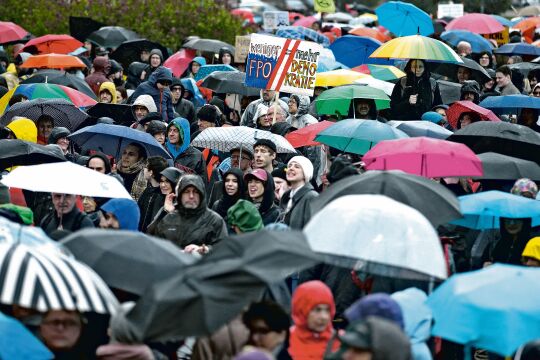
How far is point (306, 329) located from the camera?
8523 millimetres

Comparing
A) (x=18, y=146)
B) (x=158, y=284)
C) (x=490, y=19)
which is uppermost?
(x=158, y=284)

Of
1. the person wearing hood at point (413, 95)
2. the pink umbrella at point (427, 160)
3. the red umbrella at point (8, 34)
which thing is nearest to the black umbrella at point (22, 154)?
the pink umbrella at point (427, 160)

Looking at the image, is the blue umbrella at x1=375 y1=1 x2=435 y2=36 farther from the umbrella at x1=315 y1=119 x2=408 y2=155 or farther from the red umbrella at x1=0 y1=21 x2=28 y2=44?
the red umbrella at x1=0 y1=21 x2=28 y2=44

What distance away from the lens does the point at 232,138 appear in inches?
540

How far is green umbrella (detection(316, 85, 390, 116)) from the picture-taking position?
49.3 ft

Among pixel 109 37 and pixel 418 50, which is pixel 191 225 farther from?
pixel 109 37

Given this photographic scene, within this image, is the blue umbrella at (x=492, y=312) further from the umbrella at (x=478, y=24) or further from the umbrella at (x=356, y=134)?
the umbrella at (x=478, y=24)

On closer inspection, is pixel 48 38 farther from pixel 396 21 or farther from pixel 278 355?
pixel 278 355

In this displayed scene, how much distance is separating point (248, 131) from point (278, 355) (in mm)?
5400

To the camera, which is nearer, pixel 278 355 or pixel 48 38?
pixel 278 355

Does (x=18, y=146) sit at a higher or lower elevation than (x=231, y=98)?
higher

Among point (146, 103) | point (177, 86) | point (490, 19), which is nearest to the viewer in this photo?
point (146, 103)

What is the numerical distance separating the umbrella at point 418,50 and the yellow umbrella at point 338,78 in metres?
0.99

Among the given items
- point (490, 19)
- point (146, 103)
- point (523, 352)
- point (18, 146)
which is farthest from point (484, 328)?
point (490, 19)
